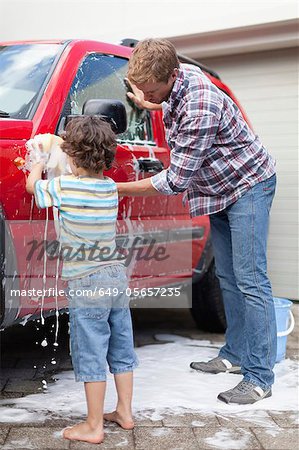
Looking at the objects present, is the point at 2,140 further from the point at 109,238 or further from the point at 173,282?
the point at 173,282

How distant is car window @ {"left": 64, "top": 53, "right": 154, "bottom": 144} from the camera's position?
3457mm

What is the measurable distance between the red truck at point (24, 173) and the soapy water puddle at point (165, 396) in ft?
1.45

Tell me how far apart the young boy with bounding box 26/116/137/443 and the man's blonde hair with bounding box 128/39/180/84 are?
0.35 meters

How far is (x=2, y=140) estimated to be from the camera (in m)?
2.90

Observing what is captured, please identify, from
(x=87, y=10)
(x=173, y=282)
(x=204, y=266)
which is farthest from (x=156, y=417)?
(x=87, y=10)

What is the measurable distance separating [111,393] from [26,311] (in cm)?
69

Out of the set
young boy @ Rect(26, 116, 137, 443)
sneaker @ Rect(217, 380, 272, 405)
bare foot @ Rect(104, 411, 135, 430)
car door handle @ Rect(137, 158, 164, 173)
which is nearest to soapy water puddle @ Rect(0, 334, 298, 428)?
sneaker @ Rect(217, 380, 272, 405)

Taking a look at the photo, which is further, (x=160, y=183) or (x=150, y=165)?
(x=150, y=165)

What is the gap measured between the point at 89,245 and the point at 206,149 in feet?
2.62

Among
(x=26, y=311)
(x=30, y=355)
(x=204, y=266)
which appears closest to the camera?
(x=26, y=311)

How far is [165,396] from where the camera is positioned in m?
3.44

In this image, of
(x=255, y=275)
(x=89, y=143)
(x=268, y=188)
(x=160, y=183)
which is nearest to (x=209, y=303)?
(x=255, y=275)

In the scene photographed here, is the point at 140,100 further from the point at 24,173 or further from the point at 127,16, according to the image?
the point at 127,16

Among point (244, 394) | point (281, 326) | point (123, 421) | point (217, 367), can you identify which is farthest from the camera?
point (281, 326)
